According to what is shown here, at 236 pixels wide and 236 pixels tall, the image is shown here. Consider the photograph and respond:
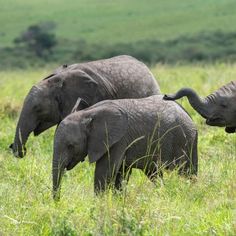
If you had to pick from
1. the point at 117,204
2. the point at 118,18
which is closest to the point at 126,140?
the point at 117,204

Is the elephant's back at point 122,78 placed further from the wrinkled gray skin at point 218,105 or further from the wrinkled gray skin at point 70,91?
the wrinkled gray skin at point 218,105

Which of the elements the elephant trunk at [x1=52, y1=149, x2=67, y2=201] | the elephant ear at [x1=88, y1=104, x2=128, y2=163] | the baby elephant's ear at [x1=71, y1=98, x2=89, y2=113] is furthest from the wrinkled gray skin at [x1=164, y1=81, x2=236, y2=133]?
the elephant trunk at [x1=52, y1=149, x2=67, y2=201]

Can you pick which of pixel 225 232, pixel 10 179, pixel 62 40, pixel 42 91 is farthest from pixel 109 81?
pixel 62 40

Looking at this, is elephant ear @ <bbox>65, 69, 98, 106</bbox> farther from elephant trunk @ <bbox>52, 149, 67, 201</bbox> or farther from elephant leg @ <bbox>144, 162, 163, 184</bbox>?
elephant trunk @ <bbox>52, 149, 67, 201</bbox>

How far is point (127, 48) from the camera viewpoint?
44625 millimetres

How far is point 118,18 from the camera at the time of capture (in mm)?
62312

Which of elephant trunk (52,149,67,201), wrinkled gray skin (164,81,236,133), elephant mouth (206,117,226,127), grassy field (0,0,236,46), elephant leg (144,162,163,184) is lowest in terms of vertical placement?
grassy field (0,0,236,46)

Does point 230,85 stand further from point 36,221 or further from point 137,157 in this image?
point 36,221

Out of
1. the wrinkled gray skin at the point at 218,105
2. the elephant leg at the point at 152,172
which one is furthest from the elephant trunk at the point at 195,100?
the elephant leg at the point at 152,172

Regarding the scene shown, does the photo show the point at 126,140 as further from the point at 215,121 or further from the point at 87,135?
the point at 215,121

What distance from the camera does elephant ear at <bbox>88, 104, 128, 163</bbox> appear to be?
8203mm

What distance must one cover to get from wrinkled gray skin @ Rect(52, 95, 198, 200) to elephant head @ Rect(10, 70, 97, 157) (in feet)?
4.22

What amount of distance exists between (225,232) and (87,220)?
40.6 inches

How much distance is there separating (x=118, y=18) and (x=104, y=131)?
54.4m
